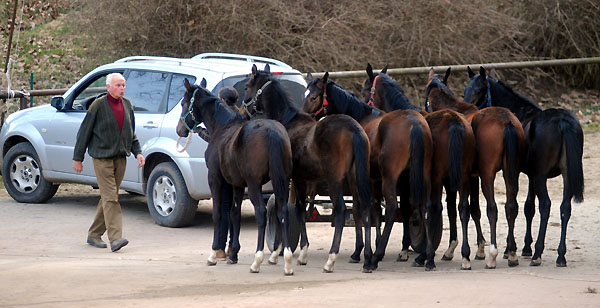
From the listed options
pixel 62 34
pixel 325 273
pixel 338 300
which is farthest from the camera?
pixel 62 34

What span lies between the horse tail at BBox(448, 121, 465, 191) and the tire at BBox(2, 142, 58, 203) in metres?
6.60

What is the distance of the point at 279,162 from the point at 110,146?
95.5 inches

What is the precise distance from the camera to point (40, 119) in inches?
508

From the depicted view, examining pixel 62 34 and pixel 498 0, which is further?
pixel 62 34

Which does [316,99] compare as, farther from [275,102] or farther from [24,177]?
[24,177]

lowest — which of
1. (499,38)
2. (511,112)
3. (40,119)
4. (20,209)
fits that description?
(20,209)

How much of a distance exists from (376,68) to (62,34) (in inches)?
327

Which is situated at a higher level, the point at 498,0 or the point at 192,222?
the point at 498,0

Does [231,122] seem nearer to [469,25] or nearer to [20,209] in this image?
[20,209]

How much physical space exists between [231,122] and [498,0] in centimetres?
1272

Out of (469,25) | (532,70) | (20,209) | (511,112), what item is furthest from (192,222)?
(532,70)

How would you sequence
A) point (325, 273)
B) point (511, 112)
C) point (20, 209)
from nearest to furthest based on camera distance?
point (325, 273)
point (511, 112)
point (20, 209)

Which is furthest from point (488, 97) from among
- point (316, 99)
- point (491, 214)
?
point (316, 99)

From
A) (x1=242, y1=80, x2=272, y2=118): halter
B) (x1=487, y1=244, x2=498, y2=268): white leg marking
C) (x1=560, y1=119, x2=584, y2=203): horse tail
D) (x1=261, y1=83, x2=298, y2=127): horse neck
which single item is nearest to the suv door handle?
(x1=242, y1=80, x2=272, y2=118): halter
